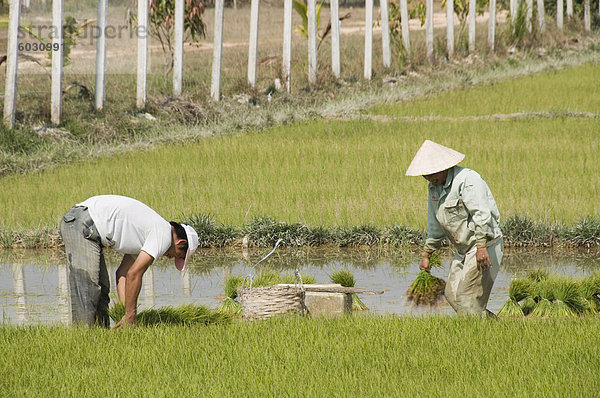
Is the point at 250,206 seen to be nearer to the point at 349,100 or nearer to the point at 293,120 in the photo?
the point at 293,120

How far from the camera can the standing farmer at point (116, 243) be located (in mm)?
6297

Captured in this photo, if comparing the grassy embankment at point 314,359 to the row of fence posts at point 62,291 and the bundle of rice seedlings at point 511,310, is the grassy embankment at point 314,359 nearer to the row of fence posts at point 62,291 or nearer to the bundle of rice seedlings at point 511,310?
the bundle of rice seedlings at point 511,310

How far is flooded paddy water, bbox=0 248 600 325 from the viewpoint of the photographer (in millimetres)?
8344

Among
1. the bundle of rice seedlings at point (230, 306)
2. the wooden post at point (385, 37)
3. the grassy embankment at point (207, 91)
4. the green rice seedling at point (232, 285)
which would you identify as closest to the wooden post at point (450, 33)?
the grassy embankment at point (207, 91)

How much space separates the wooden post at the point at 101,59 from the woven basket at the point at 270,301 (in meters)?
11.0

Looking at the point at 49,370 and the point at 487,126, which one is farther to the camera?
the point at 487,126

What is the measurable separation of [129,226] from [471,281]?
93.9 inches

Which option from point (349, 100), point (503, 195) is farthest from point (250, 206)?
point (349, 100)

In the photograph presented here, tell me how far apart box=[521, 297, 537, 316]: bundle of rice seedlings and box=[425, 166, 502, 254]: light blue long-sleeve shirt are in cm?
93

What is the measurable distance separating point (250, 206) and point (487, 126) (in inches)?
278

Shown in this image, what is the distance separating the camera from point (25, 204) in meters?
12.4

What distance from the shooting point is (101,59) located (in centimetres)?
1808

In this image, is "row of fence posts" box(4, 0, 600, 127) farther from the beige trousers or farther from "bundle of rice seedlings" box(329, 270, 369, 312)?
the beige trousers

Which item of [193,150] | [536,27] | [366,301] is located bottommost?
[366,301]
